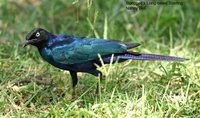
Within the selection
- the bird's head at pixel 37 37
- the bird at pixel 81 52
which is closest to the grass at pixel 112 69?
the bird at pixel 81 52

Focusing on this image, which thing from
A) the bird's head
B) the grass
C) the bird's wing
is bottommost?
the grass

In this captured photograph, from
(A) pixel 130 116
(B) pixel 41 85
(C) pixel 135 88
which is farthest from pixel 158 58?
(B) pixel 41 85

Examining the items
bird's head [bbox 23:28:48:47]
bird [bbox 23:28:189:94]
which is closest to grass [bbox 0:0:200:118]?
bird [bbox 23:28:189:94]

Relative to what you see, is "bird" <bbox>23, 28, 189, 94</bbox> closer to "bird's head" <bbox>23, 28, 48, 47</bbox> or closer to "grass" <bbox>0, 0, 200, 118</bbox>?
"bird's head" <bbox>23, 28, 48, 47</bbox>

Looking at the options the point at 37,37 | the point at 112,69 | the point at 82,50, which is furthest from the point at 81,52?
the point at 112,69

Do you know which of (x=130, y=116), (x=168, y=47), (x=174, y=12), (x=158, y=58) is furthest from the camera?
(x=174, y=12)

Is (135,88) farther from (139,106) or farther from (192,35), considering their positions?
(192,35)
